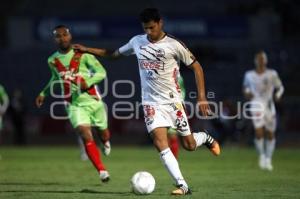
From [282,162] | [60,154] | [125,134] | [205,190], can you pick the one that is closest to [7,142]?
[125,134]

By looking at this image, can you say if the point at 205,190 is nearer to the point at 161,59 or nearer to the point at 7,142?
the point at 161,59

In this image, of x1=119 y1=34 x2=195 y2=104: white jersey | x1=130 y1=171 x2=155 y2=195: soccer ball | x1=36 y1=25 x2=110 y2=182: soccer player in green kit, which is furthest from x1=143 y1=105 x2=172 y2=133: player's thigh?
x1=36 y1=25 x2=110 y2=182: soccer player in green kit

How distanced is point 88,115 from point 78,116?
0.32m

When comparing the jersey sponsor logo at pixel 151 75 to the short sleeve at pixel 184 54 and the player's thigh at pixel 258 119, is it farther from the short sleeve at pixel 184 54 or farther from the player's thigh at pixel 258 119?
the player's thigh at pixel 258 119

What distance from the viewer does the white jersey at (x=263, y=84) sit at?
1852cm

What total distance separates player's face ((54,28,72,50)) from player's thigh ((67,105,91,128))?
3.41 feet

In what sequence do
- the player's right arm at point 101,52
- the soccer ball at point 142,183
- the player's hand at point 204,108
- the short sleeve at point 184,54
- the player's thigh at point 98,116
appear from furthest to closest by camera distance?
1. the player's thigh at point 98,116
2. the player's right arm at point 101,52
3. the short sleeve at point 184,54
4. the soccer ball at point 142,183
5. the player's hand at point 204,108

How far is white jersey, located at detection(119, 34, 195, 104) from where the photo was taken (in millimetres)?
11867

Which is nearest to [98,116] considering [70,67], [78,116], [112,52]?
[78,116]

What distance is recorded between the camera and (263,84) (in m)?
18.5

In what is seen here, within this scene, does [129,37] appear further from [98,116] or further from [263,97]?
[98,116]

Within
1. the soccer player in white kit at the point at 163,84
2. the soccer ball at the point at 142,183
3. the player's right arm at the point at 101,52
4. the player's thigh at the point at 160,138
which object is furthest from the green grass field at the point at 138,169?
the player's right arm at the point at 101,52

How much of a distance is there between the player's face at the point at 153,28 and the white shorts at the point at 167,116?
997 mm

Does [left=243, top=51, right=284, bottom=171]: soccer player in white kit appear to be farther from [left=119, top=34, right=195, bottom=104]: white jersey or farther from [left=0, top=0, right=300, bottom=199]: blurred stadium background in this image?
[left=119, top=34, right=195, bottom=104]: white jersey
